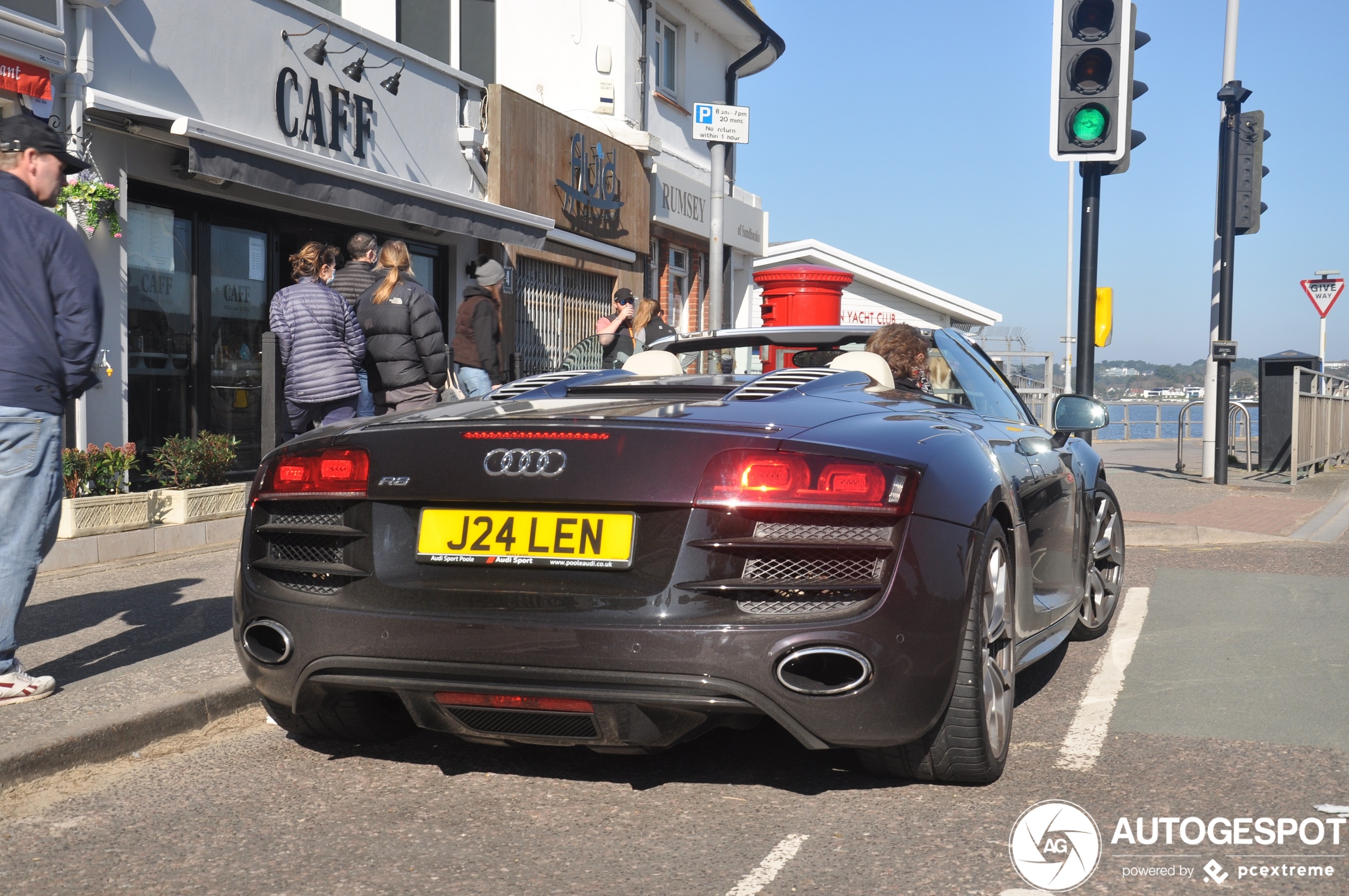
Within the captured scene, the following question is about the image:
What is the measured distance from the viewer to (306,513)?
11.5ft

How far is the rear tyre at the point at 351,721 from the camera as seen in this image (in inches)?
151

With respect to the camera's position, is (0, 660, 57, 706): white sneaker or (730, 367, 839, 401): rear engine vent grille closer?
(730, 367, 839, 401): rear engine vent grille

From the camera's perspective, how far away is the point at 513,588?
3.19m

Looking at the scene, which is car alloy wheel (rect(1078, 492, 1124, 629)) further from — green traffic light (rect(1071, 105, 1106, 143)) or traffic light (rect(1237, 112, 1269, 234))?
traffic light (rect(1237, 112, 1269, 234))

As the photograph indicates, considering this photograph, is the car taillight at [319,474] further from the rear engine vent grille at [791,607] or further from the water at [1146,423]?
the water at [1146,423]

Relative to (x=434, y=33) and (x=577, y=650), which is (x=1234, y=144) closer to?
(x=434, y=33)

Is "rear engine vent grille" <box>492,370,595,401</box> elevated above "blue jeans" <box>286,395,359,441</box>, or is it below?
above

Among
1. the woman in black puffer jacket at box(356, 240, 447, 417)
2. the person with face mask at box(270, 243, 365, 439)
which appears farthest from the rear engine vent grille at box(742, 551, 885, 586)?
the woman in black puffer jacket at box(356, 240, 447, 417)

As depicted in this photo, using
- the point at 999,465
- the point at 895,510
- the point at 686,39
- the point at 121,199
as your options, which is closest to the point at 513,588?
the point at 895,510

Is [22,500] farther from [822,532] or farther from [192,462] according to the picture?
[192,462]

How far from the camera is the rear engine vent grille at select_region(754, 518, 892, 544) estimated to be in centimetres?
309

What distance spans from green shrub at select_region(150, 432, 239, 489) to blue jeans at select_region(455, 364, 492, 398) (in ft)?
6.46

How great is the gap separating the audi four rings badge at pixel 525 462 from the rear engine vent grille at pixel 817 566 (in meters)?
→ 0.52

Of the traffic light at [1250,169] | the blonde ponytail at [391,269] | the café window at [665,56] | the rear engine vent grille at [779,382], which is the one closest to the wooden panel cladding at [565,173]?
the café window at [665,56]
